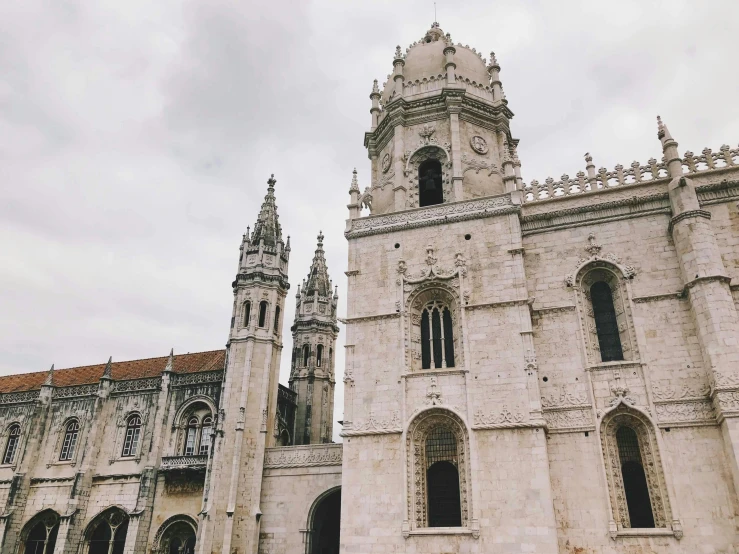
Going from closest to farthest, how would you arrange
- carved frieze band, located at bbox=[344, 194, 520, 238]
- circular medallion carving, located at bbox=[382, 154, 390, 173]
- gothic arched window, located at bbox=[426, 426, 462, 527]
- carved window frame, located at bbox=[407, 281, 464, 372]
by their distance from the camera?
1. gothic arched window, located at bbox=[426, 426, 462, 527]
2. carved window frame, located at bbox=[407, 281, 464, 372]
3. carved frieze band, located at bbox=[344, 194, 520, 238]
4. circular medallion carving, located at bbox=[382, 154, 390, 173]

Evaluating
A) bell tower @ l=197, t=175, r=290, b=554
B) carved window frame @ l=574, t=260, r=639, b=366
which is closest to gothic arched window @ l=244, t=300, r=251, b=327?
bell tower @ l=197, t=175, r=290, b=554

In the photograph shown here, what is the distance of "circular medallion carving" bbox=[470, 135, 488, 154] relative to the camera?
2383 cm

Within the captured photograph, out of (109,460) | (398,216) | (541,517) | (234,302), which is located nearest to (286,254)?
(234,302)

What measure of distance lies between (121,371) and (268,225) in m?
12.2

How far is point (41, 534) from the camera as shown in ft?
94.8

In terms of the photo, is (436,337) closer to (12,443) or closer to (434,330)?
(434,330)

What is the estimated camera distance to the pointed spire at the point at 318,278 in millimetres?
35188

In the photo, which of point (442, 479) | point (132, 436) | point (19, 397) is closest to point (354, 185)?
point (442, 479)

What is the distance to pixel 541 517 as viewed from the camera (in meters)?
16.5

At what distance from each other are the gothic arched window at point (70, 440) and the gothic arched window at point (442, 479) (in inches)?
820

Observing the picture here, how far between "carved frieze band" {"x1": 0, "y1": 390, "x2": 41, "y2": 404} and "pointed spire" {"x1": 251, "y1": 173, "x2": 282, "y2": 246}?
15.4 m

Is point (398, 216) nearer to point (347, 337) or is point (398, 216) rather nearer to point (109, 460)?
point (347, 337)

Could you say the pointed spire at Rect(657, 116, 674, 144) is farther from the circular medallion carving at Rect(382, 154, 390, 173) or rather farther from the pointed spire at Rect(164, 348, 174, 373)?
the pointed spire at Rect(164, 348, 174, 373)

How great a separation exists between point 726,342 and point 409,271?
33.1 feet
